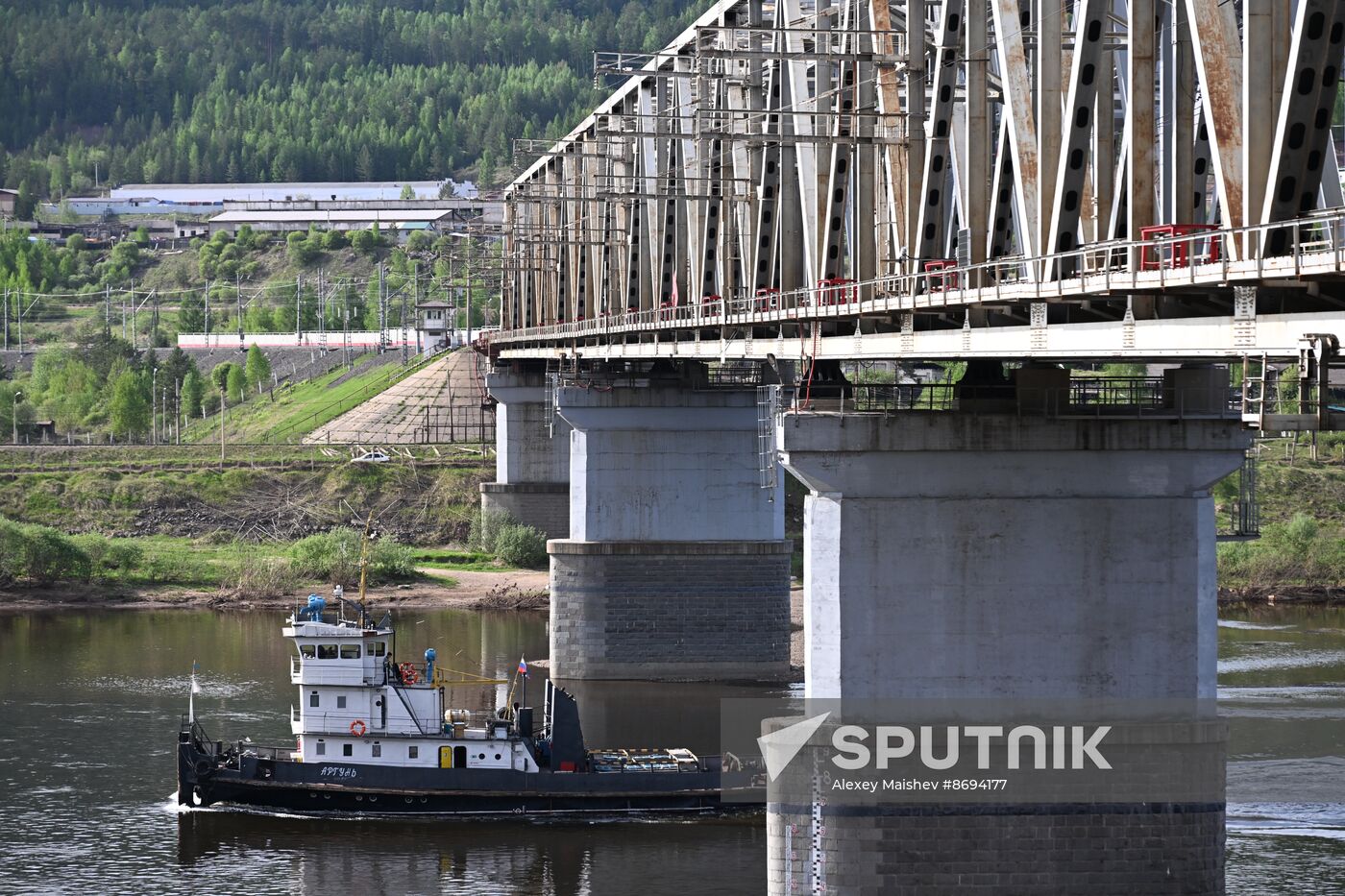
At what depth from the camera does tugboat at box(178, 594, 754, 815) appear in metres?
51.2

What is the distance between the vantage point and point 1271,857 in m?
43.3

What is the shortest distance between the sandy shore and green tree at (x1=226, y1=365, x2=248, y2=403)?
238ft

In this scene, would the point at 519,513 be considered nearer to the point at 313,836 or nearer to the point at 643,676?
the point at 643,676

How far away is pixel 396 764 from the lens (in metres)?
51.6

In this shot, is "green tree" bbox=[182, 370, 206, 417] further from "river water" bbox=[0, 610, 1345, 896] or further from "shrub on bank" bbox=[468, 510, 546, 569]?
"river water" bbox=[0, 610, 1345, 896]

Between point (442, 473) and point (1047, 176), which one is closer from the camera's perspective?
point (1047, 176)

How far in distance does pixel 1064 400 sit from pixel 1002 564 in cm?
323

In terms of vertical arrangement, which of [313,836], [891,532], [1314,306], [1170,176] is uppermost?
[1170,176]

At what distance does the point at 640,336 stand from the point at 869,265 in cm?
2474

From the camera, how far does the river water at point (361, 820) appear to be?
44.7m

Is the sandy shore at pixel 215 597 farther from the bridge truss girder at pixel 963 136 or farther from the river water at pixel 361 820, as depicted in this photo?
the bridge truss girder at pixel 963 136

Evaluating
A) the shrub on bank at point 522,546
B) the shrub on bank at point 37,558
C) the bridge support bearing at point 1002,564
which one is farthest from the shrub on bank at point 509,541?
the bridge support bearing at point 1002,564

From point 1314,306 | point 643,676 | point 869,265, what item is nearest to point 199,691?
point 643,676

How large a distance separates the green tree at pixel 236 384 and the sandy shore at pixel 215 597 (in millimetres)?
72638
